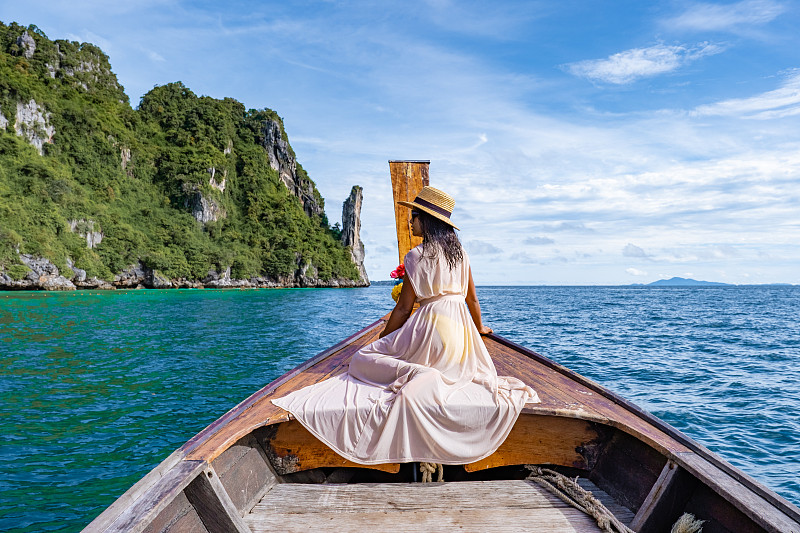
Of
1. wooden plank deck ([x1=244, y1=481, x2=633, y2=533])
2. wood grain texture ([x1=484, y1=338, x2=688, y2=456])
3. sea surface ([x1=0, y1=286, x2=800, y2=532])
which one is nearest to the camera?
wooden plank deck ([x1=244, y1=481, x2=633, y2=533])

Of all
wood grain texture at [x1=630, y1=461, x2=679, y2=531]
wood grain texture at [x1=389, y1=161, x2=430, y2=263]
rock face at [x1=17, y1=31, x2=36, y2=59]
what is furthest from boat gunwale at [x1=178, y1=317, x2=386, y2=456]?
rock face at [x1=17, y1=31, x2=36, y2=59]

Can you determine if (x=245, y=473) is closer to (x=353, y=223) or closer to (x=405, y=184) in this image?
(x=405, y=184)

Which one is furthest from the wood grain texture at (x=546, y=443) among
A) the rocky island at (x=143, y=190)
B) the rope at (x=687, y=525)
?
the rocky island at (x=143, y=190)

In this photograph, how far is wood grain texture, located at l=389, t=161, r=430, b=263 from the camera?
19.3 ft

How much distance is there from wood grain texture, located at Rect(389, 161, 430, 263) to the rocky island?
3926cm

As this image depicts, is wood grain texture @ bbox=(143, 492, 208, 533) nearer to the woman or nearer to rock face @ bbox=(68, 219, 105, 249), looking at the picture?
the woman

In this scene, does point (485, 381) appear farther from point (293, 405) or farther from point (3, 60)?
point (3, 60)

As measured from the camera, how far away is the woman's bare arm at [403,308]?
2830 mm

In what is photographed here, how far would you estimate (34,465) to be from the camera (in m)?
4.34

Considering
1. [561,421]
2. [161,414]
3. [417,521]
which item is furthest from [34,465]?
[561,421]

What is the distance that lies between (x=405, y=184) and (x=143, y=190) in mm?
65795

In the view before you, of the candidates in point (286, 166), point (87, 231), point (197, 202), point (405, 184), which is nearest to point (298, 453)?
point (405, 184)

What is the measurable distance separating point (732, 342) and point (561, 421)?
14782 mm

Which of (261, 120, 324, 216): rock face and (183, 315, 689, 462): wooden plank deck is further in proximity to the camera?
(261, 120, 324, 216): rock face
